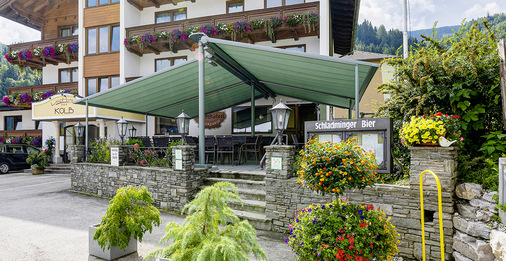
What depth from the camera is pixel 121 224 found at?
3814 millimetres

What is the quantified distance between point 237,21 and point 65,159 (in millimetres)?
10778

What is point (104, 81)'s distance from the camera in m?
14.2

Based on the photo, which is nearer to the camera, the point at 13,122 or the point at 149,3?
the point at 149,3

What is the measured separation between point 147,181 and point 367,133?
525 cm

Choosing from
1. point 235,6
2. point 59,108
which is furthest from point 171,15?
point 59,108

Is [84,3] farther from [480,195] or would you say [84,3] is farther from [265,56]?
[480,195]

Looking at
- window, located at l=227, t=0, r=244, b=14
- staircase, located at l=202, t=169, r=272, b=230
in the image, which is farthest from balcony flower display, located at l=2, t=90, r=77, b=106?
staircase, located at l=202, t=169, r=272, b=230

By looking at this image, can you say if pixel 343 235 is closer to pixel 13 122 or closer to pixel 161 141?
pixel 161 141

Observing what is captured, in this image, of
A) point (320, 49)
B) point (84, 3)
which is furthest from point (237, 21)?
point (84, 3)

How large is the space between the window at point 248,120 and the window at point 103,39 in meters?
7.04

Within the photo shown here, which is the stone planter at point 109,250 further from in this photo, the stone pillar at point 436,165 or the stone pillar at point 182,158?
the stone pillar at point 436,165

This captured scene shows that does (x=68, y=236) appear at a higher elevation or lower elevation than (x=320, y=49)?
lower

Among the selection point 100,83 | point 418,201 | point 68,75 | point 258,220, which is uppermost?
point 68,75

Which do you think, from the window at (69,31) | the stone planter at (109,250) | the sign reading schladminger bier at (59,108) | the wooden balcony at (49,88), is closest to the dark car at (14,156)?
the wooden balcony at (49,88)
